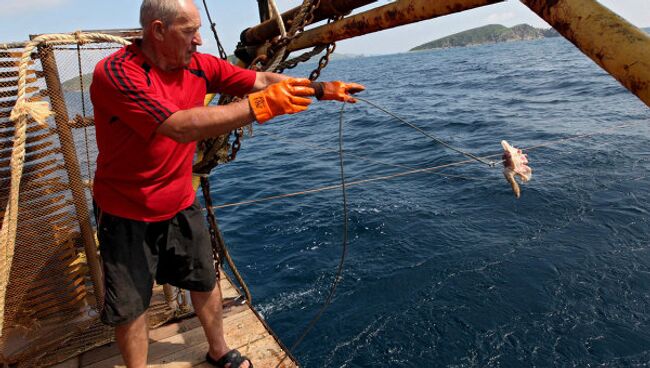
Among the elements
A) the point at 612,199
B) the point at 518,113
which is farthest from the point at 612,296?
the point at 518,113

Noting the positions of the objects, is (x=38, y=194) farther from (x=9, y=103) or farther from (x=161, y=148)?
(x=161, y=148)

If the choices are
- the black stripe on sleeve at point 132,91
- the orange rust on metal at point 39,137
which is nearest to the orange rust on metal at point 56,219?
the orange rust on metal at point 39,137

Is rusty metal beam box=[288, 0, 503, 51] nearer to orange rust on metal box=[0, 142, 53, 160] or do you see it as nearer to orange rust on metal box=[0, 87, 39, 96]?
orange rust on metal box=[0, 87, 39, 96]

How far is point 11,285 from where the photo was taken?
287cm

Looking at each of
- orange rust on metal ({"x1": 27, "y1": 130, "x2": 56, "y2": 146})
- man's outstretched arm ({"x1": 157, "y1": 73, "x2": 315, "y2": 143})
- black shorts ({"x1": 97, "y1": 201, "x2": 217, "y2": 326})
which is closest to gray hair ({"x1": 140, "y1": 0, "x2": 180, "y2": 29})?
man's outstretched arm ({"x1": 157, "y1": 73, "x2": 315, "y2": 143})

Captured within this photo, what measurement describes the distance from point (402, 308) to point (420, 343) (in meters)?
0.65

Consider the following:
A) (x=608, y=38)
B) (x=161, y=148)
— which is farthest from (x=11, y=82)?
(x=608, y=38)

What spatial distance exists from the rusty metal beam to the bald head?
99cm

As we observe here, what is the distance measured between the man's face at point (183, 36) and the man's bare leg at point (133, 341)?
159 centimetres

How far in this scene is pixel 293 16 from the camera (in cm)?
285

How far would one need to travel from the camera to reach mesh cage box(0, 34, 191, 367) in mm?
2703

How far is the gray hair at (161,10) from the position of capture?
192 cm

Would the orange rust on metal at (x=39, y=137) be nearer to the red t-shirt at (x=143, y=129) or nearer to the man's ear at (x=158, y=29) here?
the red t-shirt at (x=143, y=129)

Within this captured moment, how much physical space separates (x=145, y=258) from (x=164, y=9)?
57.1 inches
